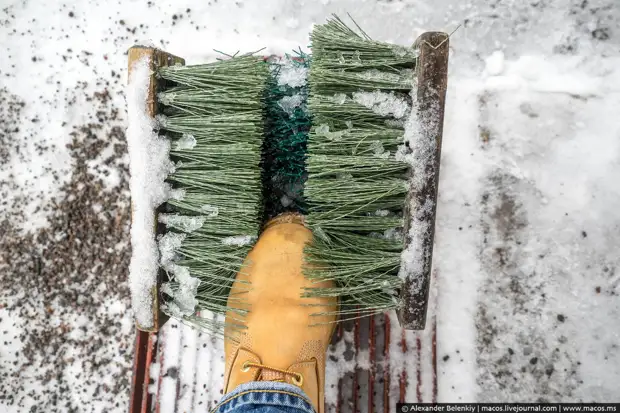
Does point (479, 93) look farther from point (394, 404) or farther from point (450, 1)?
point (394, 404)

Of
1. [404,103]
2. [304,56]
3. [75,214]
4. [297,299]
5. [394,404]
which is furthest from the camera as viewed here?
[75,214]

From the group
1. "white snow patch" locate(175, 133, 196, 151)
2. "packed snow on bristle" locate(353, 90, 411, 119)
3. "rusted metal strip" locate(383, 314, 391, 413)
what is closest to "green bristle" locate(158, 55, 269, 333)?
"white snow patch" locate(175, 133, 196, 151)

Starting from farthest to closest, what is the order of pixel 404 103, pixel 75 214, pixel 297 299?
pixel 75 214 < pixel 297 299 < pixel 404 103

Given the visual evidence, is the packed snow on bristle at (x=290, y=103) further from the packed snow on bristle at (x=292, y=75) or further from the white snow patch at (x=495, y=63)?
the white snow patch at (x=495, y=63)

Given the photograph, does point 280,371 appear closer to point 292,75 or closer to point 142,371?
point 142,371

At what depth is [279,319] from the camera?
127 centimetres

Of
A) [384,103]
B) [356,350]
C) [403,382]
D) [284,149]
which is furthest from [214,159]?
[403,382]

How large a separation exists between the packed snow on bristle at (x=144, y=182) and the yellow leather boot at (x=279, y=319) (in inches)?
8.5

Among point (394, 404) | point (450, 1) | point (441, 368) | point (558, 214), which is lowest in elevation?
point (394, 404)

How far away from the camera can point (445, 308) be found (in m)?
1.61

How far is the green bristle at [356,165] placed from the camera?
1.17 metres

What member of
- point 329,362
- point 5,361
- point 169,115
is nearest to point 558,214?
point 329,362

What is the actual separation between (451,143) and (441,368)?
717 millimetres

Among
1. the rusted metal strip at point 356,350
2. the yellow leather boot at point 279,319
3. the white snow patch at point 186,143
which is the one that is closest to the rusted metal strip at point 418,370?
the rusted metal strip at point 356,350
